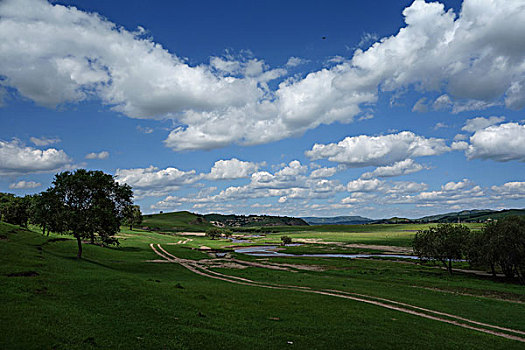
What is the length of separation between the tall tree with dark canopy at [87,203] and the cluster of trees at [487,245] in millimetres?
70037

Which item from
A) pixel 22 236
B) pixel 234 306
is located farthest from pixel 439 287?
pixel 22 236

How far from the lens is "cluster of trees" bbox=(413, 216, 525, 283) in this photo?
58688 millimetres

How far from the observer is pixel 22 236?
62156 mm

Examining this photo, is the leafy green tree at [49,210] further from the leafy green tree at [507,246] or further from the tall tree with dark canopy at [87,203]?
the leafy green tree at [507,246]

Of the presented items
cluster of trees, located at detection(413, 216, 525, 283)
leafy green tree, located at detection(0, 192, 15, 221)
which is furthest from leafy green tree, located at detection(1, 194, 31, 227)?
cluster of trees, located at detection(413, 216, 525, 283)

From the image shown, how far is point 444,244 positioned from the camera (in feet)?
228

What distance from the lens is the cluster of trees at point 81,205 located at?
5258 centimetres

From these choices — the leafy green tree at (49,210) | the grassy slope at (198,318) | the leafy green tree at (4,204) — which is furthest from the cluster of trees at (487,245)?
the leafy green tree at (4,204)

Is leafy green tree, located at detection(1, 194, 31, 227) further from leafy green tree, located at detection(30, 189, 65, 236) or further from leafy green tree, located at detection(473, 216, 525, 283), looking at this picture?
leafy green tree, located at detection(473, 216, 525, 283)

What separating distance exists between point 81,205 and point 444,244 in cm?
7804

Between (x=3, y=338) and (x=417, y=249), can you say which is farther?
(x=417, y=249)

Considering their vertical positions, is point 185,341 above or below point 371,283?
above

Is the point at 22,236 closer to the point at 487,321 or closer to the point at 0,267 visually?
the point at 0,267

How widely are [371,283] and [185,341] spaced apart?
41.0m
